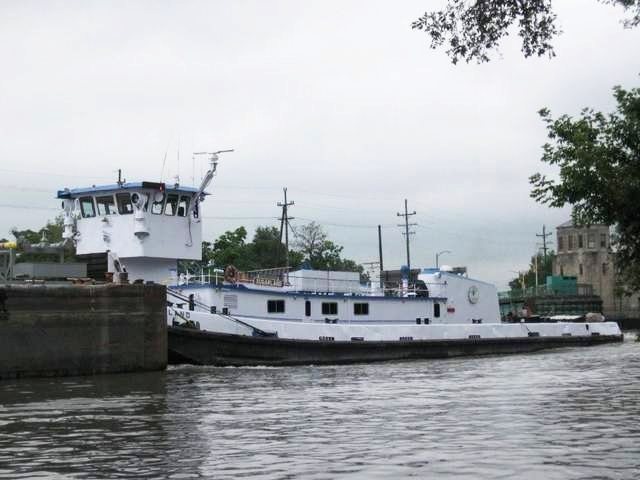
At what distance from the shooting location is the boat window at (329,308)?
119 ft

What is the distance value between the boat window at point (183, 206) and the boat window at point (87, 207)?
303 cm

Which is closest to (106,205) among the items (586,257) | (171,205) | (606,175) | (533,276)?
(171,205)

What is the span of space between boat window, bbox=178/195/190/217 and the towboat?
36mm

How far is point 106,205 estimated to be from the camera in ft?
113

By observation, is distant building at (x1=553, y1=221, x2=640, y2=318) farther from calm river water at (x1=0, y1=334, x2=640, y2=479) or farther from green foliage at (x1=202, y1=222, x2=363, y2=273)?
calm river water at (x1=0, y1=334, x2=640, y2=479)

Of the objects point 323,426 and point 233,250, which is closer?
point 323,426

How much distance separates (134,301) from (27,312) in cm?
327

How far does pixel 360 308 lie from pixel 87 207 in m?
11.0

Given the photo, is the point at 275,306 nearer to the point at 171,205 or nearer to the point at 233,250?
the point at 171,205

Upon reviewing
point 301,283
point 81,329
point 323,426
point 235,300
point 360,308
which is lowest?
point 323,426

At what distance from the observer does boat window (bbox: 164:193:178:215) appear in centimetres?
3459

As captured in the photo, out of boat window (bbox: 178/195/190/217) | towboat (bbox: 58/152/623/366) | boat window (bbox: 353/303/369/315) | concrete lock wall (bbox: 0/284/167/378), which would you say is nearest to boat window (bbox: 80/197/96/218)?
towboat (bbox: 58/152/623/366)

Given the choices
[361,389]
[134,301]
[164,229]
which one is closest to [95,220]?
[164,229]

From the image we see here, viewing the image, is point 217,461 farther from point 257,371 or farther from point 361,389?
point 257,371
